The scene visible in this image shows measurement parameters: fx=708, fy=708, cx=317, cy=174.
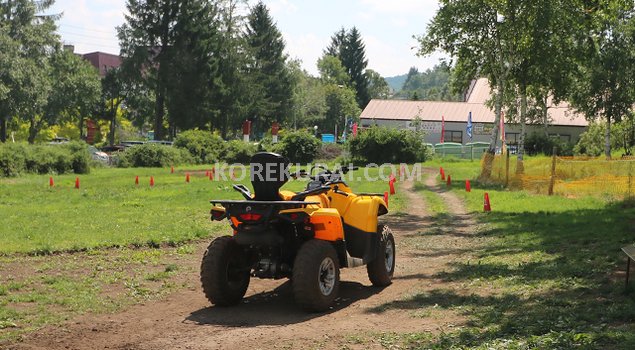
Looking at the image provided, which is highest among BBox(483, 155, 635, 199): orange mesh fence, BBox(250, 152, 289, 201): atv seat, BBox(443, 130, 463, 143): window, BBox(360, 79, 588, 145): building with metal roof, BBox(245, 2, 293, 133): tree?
BBox(245, 2, 293, 133): tree

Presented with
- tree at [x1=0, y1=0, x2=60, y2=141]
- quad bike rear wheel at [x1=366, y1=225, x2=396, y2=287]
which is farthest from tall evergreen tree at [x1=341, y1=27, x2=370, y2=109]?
quad bike rear wheel at [x1=366, y1=225, x2=396, y2=287]

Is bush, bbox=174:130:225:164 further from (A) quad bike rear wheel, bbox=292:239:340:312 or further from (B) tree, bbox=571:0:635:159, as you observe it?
(A) quad bike rear wheel, bbox=292:239:340:312

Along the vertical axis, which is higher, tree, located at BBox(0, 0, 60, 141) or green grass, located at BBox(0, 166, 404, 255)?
tree, located at BBox(0, 0, 60, 141)

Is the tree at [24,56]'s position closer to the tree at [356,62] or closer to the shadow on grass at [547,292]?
the shadow on grass at [547,292]

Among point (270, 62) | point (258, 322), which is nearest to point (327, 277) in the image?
point (258, 322)

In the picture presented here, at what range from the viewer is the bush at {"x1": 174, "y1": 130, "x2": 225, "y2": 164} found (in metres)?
55.1

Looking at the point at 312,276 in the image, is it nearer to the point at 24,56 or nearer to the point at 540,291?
the point at 540,291

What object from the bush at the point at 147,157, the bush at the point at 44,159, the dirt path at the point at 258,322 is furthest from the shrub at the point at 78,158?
the dirt path at the point at 258,322

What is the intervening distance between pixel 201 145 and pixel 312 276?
48008 millimetres

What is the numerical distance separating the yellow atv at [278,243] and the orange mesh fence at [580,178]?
43.1ft

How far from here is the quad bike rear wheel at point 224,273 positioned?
8961 mm

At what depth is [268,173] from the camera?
9.03 meters

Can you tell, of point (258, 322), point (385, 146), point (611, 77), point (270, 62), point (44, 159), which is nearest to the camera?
point (258, 322)

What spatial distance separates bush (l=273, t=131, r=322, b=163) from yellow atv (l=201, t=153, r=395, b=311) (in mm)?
42043
